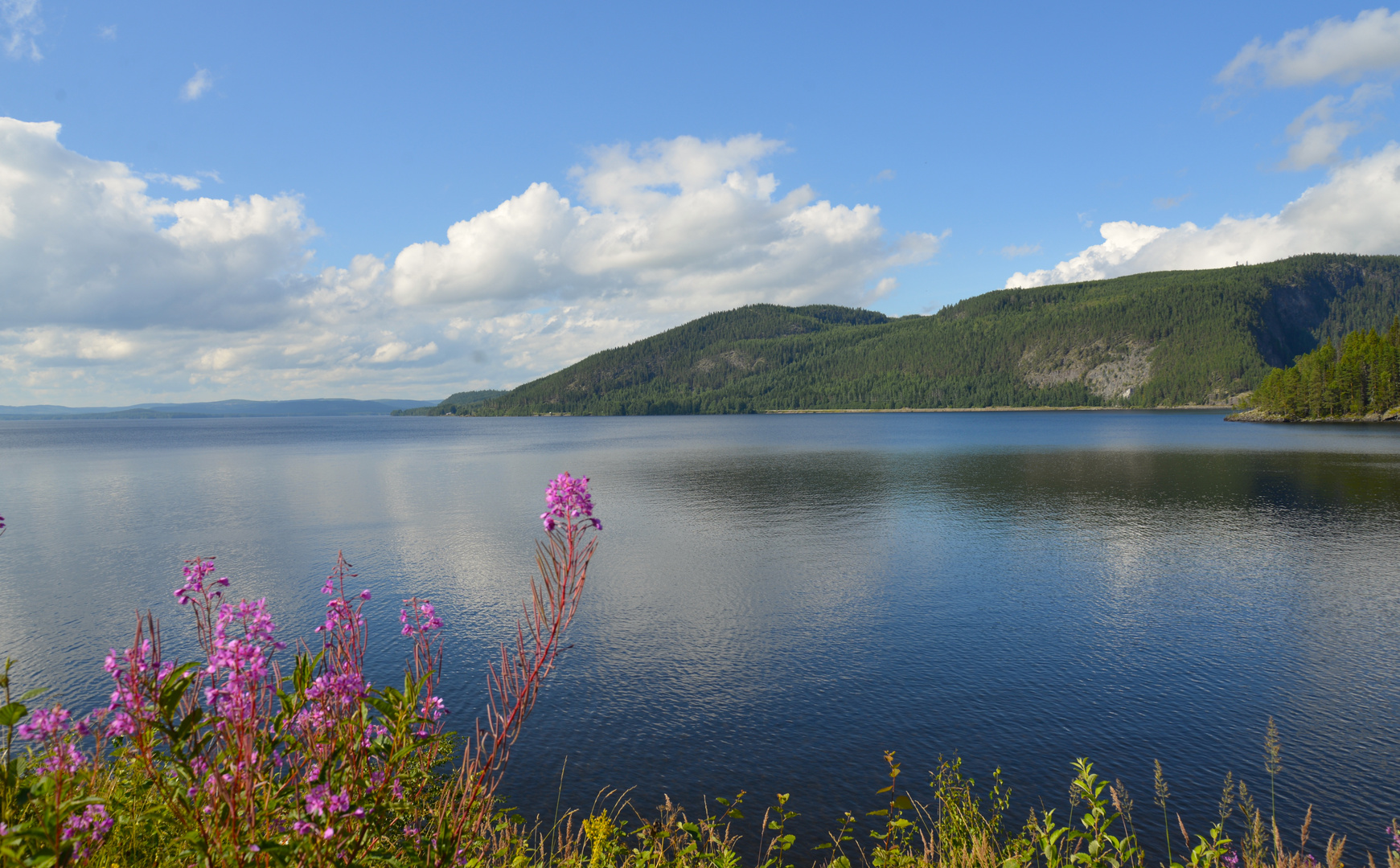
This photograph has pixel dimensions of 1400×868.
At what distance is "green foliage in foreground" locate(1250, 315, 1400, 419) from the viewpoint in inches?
5522

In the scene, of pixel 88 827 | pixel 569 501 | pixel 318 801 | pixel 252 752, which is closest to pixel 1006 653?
pixel 569 501

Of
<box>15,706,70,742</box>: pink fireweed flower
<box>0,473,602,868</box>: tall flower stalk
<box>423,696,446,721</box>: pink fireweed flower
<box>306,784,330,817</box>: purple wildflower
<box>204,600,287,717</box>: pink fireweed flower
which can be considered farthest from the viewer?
<box>423,696,446,721</box>: pink fireweed flower

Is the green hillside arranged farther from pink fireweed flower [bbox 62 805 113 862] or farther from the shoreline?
pink fireweed flower [bbox 62 805 113 862]

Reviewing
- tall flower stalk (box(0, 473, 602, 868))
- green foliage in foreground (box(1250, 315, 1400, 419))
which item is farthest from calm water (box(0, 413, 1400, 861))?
green foliage in foreground (box(1250, 315, 1400, 419))

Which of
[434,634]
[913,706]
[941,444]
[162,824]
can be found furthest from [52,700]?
[941,444]

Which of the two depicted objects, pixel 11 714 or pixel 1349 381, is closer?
pixel 11 714

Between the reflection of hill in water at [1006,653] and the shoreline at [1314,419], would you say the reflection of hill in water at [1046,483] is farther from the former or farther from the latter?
the shoreline at [1314,419]

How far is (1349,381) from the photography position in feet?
481

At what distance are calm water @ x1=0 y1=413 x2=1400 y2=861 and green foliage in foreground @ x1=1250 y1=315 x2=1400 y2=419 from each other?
103936mm

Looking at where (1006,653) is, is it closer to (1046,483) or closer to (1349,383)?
(1046,483)

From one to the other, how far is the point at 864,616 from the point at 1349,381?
7015 inches

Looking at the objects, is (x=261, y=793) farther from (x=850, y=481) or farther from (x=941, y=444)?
(x=941, y=444)

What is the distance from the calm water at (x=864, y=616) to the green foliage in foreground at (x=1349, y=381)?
341 feet

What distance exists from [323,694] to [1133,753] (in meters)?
18.3
